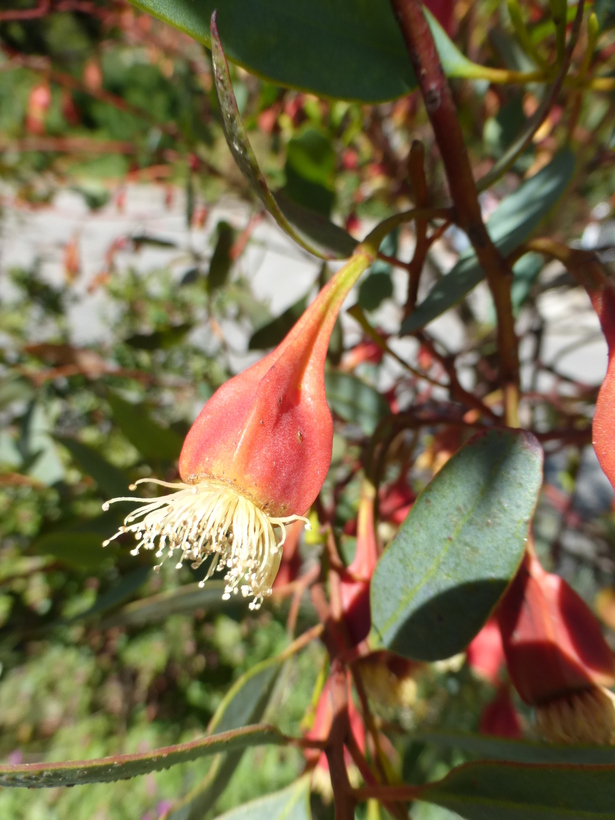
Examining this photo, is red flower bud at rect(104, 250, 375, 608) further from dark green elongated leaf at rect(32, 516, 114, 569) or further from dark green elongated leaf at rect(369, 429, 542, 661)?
dark green elongated leaf at rect(32, 516, 114, 569)

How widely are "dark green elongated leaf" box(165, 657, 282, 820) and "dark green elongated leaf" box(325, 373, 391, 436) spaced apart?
0.28 m

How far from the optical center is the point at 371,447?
450 mm

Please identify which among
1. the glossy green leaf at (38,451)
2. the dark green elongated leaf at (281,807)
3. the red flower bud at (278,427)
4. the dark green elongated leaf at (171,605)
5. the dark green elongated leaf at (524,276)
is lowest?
the dark green elongated leaf at (281,807)

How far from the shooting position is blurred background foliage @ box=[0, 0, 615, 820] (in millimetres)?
595

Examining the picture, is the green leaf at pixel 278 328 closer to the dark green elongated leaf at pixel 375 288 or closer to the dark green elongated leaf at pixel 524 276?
the dark green elongated leaf at pixel 375 288

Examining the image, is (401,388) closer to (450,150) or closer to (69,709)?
(450,150)

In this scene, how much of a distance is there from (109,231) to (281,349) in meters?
4.37

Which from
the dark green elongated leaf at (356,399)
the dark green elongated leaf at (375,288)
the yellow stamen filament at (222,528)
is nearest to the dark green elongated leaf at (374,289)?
the dark green elongated leaf at (375,288)

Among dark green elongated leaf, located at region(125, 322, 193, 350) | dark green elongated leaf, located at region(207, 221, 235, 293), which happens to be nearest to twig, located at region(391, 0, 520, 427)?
dark green elongated leaf, located at region(207, 221, 235, 293)

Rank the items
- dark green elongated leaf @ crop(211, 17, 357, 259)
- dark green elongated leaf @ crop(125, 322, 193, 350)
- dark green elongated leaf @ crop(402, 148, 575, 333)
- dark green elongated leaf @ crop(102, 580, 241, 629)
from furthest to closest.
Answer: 1. dark green elongated leaf @ crop(125, 322, 193, 350)
2. dark green elongated leaf @ crop(102, 580, 241, 629)
3. dark green elongated leaf @ crop(402, 148, 575, 333)
4. dark green elongated leaf @ crop(211, 17, 357, 259)

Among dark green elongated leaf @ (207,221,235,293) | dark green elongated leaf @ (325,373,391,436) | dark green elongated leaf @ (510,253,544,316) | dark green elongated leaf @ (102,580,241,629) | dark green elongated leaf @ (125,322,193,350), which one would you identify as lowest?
dark green elongated leaf @ (102,580,241,629)

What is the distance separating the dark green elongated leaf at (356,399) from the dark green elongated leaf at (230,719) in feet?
0.93

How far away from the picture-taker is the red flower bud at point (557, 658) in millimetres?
333

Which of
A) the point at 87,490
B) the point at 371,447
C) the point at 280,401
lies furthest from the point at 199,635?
the point at 280,401
